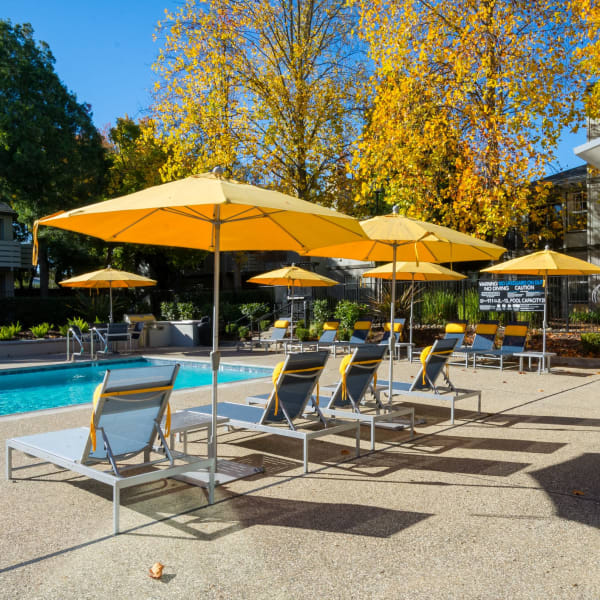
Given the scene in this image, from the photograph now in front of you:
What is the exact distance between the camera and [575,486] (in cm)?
495

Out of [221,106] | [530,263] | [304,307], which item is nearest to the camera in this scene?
[530,263]

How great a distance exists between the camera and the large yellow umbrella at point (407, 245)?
697 cm

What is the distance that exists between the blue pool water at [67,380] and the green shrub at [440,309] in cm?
844

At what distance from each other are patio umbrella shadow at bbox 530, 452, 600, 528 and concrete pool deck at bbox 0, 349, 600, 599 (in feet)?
0.05

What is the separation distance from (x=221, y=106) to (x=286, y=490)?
734 inches

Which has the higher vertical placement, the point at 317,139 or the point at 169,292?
the point at 317,139

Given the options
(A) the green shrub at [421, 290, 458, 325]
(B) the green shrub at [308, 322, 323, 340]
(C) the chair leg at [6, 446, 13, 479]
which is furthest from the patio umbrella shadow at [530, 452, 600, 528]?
(B) the green shrub at [308, 322, 323, 340]

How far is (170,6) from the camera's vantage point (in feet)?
73.9

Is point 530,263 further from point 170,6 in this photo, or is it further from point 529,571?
point 170,6

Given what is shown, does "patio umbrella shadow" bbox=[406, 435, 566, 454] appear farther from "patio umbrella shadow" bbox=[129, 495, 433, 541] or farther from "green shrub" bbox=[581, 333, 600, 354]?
"green shrub" bbox=[581, 333, 600, 354]

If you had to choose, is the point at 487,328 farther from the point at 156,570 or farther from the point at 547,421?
the point at 156,570

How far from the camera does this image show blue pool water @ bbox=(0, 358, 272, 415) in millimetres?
11653

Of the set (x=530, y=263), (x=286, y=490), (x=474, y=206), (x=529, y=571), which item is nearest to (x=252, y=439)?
(x=286, y=490)

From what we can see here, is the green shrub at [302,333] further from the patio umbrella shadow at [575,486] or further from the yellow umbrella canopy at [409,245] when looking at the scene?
the patio umbrella shadow at [575,486]
